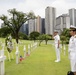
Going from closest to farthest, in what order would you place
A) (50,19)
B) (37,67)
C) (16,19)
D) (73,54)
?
(73,54)
(37,67)
(16,19)
(50,19)

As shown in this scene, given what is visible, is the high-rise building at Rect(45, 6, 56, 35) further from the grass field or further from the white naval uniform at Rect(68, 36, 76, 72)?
the white naval uniform at Rect(68, 36, 76, 72)

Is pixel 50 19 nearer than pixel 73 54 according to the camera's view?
No

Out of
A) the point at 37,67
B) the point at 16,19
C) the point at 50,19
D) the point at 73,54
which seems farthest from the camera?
the point at 50,19

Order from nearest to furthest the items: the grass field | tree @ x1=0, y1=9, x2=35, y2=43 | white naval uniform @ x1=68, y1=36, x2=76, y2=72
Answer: white naval uniform @ x1=68, y1=36, x2=76, y2=72, the grass field, tree @ x1=0, y1=9, x2=35, y2=43

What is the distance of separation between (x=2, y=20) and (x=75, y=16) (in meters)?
35.0

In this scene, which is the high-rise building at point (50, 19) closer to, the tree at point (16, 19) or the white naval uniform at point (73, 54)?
the tree at point (16, 19)

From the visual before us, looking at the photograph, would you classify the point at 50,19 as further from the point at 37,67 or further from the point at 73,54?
the point at 73,54

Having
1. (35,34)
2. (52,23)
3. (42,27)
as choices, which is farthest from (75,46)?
(42,27)

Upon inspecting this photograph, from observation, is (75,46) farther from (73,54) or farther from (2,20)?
(2,20)

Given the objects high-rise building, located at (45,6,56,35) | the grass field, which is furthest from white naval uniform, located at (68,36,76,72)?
high-rise building, located at (45,6,56,35)

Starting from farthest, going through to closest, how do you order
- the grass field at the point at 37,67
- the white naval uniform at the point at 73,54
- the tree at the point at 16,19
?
the tree at the point at 16,19, the grass field at the point at 37,67, the white naval uniform at the point at 73,54

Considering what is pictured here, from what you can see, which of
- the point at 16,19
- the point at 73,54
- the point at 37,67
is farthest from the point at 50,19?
the point at 73,54

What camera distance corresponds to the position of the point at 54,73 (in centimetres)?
972

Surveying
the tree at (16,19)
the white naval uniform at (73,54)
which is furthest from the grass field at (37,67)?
the tree at (16,19)
